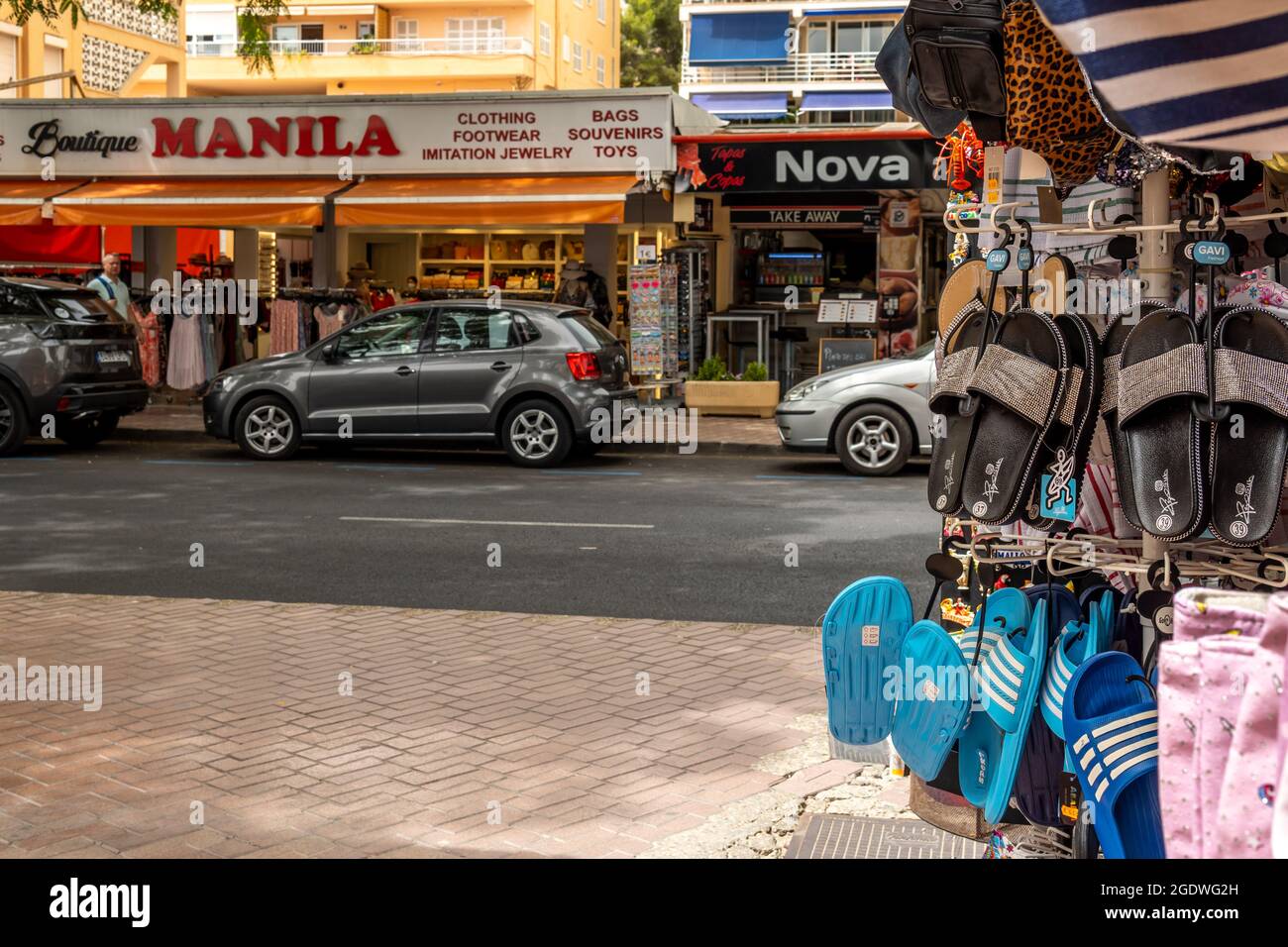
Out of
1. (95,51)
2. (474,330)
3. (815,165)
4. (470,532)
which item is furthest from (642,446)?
(95,51)

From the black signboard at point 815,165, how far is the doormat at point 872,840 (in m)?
15.8

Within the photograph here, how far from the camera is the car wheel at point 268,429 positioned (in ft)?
51.6

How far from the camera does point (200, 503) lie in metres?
12.5

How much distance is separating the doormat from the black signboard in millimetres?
15796

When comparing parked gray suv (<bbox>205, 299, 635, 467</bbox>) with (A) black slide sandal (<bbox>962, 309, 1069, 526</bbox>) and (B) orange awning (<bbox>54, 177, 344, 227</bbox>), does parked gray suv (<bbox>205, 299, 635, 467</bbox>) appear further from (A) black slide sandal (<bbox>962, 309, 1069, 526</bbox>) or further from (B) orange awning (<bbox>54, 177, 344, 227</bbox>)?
(A) black slide sandal (<bbox>962, 309, 1069, 526</bbox>)

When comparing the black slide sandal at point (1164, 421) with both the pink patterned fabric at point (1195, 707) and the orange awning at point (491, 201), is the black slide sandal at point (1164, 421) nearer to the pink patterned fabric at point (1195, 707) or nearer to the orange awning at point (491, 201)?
the pink patterned fabric at point (1195, 707)

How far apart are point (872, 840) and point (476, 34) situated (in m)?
49.4

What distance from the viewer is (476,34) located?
50.9 meters

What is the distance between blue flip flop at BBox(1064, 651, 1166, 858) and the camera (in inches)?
115

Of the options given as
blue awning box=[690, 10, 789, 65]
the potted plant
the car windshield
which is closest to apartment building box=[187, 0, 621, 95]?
blue awning box=[690, 10, 789, 65]

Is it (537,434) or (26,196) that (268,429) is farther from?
(26,196)

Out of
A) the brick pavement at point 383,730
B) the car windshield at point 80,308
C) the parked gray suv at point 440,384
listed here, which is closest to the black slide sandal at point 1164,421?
the brick pavement at point 383,730

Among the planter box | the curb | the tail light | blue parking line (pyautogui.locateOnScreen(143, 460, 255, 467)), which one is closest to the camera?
the tail light

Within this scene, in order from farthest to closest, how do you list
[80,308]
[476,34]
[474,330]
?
[476,34]
[80,308]
[474,330]
